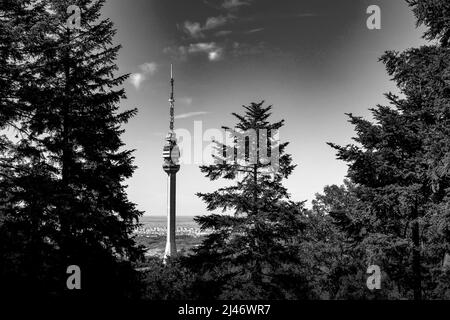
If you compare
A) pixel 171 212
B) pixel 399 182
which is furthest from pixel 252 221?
pixel 171 212

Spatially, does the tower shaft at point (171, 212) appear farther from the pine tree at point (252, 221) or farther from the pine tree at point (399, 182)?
the pine tree at point (399, 182)

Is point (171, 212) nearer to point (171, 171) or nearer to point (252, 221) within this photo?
point (171, 171)

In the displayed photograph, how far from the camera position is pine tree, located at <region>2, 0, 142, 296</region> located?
9211mm

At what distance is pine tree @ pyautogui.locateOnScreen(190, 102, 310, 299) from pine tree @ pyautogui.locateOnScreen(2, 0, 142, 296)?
3951mm

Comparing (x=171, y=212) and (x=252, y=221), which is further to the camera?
(x=171, y=212)

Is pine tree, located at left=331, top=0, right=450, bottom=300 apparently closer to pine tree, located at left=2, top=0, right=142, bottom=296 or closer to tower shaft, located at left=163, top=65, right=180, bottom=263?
pine tree, located at left=2, top=0, right=142, bottom=296

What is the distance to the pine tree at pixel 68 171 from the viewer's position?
921cm

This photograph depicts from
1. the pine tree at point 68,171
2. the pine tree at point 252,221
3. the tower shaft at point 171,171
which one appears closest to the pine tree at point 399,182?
the pine tree at point 252,221

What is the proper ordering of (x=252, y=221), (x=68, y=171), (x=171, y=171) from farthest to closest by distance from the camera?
(x=171, y=171), (x=252, y=221), (x=68, y=171)

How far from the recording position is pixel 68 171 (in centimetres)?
1112

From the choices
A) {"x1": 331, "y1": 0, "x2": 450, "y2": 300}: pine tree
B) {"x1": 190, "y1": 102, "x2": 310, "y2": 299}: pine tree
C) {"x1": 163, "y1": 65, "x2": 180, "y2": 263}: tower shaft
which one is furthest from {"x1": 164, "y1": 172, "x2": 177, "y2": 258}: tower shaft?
{"x1": 331, "y1": 0, "x2": 450, "y2": 300}: pine tree

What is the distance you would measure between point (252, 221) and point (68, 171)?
766 centimetres
